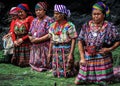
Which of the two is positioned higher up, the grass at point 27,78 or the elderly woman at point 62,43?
the elderly woman at point 62,43

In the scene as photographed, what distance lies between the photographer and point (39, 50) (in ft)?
28.5

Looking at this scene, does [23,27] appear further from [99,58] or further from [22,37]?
[99,58]

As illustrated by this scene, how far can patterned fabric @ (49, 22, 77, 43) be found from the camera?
767 centimetres

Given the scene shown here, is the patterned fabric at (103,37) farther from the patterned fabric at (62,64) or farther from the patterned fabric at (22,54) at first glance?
the patterned fabric at (22,54)

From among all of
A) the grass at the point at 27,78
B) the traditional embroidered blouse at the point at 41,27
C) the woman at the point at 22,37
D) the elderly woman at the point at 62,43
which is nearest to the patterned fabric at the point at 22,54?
the woman at the point at 22,37

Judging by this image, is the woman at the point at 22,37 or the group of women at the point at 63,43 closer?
the group of women at the point at 63,43

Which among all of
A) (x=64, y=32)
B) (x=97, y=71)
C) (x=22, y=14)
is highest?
(x=22, y=14)

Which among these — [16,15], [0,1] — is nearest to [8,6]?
[0,1]

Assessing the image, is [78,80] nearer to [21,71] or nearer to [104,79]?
[104,79]

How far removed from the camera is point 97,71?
6969 millimetres

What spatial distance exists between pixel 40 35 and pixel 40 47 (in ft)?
1.05

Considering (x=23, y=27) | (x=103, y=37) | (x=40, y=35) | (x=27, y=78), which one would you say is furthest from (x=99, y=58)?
(x=23, y=27)

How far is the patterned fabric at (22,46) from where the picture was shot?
9000mm

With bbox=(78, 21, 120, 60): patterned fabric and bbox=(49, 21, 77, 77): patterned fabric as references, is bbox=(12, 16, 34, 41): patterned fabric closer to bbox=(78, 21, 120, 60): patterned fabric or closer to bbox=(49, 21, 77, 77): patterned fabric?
bbox=(49, 21, 77, 77): patterned fabric
